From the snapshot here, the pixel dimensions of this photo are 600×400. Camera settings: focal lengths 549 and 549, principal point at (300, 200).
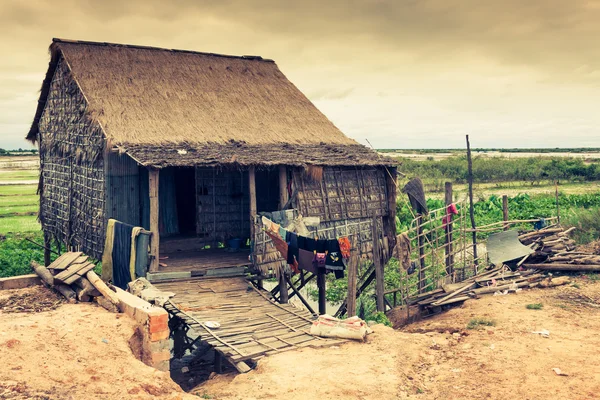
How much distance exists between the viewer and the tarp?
13375 mm

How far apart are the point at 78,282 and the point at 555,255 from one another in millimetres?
10752

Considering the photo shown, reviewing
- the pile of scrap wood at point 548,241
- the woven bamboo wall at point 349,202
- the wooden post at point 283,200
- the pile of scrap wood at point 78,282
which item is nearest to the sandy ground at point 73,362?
the pile of scrap wood at point 78,282

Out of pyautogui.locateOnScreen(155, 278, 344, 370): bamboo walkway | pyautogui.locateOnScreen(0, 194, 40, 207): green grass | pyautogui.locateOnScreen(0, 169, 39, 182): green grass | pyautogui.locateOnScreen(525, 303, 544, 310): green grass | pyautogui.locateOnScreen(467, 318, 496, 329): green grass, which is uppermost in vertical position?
pyautogui.locateOnScreen(0, 169, 39, 182): green grass

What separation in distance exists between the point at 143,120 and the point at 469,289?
8.38 metres

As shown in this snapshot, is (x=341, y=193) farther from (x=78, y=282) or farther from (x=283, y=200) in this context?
(x=78, y=282)

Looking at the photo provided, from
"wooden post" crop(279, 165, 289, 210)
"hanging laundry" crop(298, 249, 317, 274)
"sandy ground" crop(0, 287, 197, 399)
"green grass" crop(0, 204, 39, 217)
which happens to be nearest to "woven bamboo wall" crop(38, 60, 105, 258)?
"wooden post" crop(279, 165, 289, 210)

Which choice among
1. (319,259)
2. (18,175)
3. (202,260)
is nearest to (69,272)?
(202,260)

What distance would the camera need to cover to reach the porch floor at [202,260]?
37.9 ft

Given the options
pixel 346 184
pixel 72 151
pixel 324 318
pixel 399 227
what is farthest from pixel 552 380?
pixel 399 227

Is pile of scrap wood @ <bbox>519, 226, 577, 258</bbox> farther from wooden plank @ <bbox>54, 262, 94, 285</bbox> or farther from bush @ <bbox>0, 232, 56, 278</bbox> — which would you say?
bush @ <bbox>0, 232, 56, 278</bbox>

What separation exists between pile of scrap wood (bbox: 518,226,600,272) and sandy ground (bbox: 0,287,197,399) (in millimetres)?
9742

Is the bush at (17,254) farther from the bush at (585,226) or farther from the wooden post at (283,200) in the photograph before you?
the bush at (585,226)

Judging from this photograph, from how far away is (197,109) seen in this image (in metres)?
14.2

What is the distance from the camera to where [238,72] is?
16.4 metres
